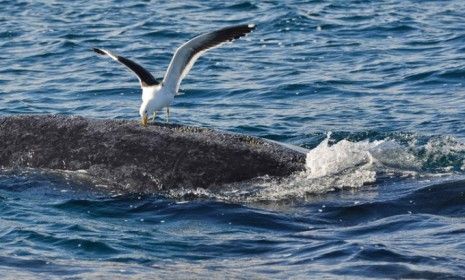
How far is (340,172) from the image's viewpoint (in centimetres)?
1173

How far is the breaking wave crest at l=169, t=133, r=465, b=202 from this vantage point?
11.2 metres

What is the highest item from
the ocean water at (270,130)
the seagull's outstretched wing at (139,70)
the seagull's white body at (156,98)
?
the seagull's outstretched wing at (139,70)

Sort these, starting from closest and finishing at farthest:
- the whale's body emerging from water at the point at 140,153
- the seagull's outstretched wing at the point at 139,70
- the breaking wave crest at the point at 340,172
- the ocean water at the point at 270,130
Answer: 1. the ocean water at the point at 270,130
2. the breaking wave crest at the point at 340,172
3. the whale's body emerging from water at the point at 140,153
4. the seagull's outstretched wing at the point at 139,70

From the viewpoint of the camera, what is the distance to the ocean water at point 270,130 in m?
9.77

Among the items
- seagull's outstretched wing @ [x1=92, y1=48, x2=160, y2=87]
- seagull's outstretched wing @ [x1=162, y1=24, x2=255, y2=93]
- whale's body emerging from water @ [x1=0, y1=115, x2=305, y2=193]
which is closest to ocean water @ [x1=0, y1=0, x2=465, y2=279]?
whale's body emerging from water @ [x1=0, y1=115, x2=305, y2=193]

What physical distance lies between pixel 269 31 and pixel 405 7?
3666 mm

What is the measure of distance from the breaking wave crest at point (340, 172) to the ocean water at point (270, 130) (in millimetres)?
20

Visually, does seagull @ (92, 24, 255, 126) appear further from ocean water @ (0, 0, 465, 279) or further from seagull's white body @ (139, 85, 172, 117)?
ocean water @ (0, 0, 465, 279)

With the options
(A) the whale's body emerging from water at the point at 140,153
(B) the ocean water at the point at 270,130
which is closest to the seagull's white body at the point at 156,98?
(A) the whale's body emerging from water at the point at 140,153

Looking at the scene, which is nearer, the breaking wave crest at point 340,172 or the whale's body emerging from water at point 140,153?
the breaking wave crest at point 340,172

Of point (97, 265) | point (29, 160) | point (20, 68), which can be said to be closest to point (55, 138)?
point (29, 160)

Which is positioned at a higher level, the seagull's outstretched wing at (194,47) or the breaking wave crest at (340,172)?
the seagull's outstretched wing at (194,47)

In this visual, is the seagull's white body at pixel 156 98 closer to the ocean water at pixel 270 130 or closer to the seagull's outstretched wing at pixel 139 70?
the seagull's outstretched wing at pixel 139 70

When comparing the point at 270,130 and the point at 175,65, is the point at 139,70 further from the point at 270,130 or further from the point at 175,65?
the point at 270,130
